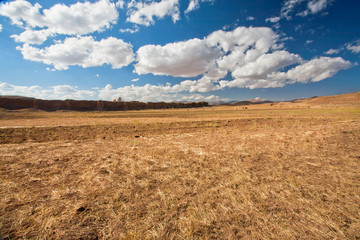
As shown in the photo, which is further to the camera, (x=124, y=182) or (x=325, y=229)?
(x=124, y=182)

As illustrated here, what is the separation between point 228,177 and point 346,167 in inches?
164

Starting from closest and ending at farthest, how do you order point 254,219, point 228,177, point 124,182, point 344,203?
point 254,219 < point 344,203 < point 124,182 < point 228,177

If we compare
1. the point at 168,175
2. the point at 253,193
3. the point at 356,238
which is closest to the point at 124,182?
the point at 168,175

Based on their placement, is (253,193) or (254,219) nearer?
(254,219)

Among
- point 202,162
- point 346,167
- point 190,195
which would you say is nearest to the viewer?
point 190,195

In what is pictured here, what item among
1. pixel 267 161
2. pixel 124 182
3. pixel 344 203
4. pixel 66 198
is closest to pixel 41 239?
pixel 66 198

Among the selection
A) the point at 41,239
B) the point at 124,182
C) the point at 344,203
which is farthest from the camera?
the point at 124,182

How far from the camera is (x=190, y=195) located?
3607mm

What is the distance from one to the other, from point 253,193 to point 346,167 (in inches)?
157

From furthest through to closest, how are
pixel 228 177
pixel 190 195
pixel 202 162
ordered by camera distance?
pixel 202 162
pixel 228 177
pixel 190 195

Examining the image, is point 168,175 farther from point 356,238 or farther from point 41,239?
point 356,238

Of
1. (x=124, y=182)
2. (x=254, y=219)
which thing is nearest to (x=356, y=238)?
(x=254, y=219)

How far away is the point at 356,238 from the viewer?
244 centimetres

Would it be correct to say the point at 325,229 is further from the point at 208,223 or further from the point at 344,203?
the point at 208,223
